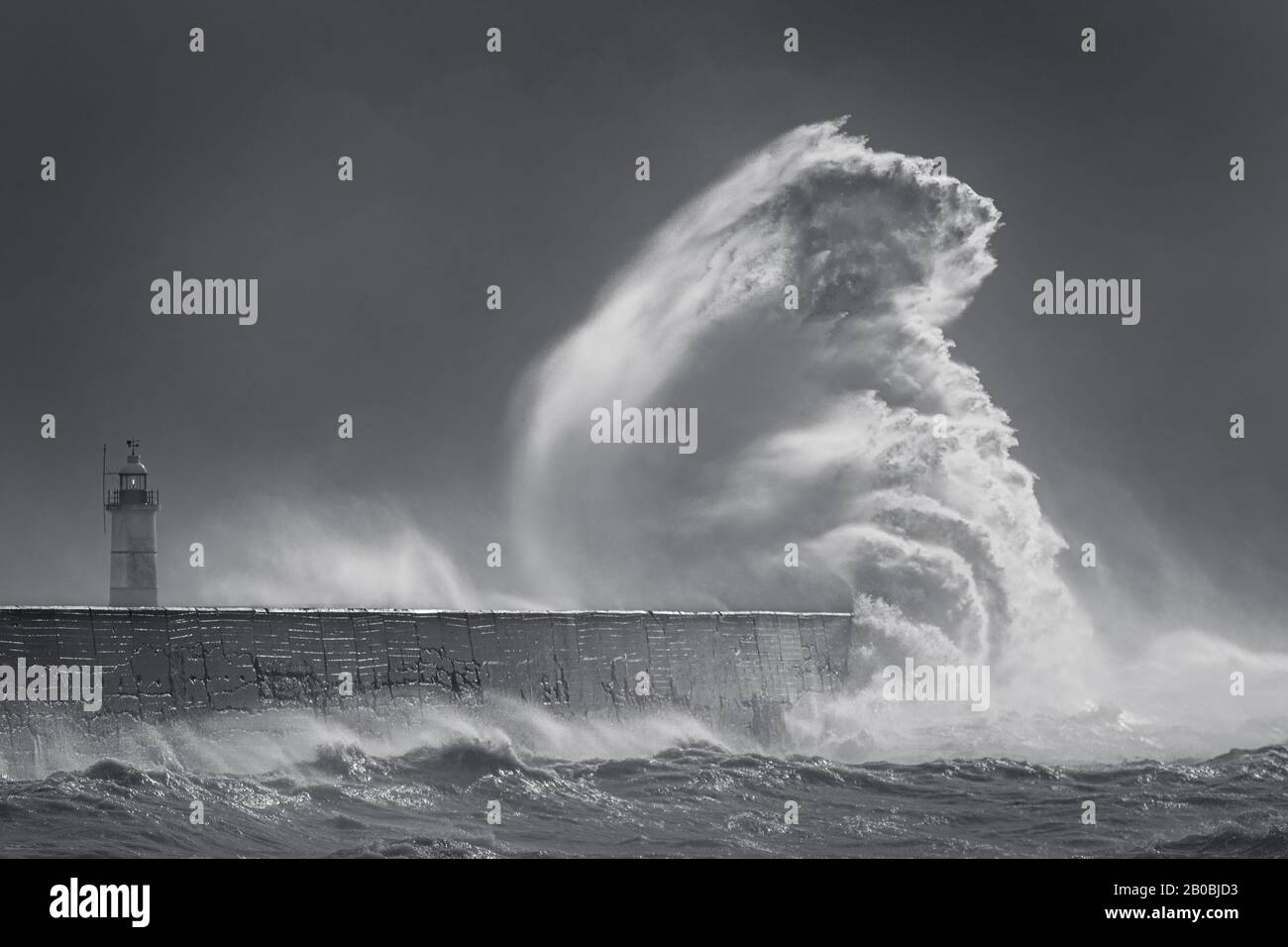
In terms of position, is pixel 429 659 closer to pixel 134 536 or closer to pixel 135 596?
pixel 135 596

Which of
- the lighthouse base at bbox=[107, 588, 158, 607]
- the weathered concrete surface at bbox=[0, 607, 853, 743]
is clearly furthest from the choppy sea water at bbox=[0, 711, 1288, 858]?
the lighthouse base at bbox=[107, 588, 158, 607]

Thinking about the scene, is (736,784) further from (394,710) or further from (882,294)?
(882,294)

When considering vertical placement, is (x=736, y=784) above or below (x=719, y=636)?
below

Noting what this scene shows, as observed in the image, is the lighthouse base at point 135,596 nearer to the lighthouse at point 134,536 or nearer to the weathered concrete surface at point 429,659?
the lighthouse at point 134,536

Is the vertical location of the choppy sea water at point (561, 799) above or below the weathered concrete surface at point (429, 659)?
below

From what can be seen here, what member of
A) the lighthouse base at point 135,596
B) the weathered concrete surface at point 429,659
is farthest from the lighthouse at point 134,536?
the weathered concrete surface at point 429,659
